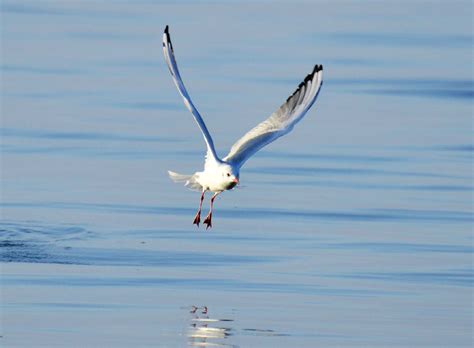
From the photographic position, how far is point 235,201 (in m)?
15.8

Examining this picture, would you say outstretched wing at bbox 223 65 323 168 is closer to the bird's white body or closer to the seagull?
the seagull

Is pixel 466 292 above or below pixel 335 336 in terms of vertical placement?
above

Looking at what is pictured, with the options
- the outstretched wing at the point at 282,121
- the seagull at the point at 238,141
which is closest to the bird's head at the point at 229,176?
the seagull at the point at 238,141

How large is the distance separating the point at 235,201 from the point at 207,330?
17.6 ft

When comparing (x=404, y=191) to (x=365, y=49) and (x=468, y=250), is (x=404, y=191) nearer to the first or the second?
(x=468, y=250)

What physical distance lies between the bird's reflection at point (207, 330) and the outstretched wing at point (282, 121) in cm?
245

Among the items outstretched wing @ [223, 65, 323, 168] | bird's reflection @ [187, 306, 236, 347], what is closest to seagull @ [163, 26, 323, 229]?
outstretched wing @ [223, 65, 323, 168]

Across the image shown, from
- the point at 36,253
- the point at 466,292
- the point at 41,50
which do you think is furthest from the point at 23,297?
the point at 41,50

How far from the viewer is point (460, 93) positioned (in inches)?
928

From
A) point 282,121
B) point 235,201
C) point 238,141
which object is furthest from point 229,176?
point 235,201

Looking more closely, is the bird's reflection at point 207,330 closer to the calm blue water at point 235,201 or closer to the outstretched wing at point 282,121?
the calm blue water at point 235,201

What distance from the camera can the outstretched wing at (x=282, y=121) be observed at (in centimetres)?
1323

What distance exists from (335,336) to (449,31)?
76.9 ft

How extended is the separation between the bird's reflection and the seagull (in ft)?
6.11
